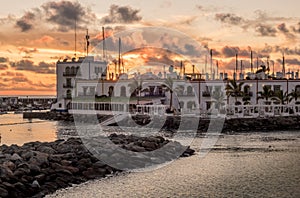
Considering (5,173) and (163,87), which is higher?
(163,87)

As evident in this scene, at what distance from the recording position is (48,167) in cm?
2628

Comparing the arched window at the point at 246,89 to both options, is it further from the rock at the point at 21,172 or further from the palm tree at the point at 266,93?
the rock at the point at 21,172

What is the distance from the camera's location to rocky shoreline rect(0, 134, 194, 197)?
23.0 meters

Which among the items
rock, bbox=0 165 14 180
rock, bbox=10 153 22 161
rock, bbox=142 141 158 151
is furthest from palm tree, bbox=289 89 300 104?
rock, bbox=0 165 14 180

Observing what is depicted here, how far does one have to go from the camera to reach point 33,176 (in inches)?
965

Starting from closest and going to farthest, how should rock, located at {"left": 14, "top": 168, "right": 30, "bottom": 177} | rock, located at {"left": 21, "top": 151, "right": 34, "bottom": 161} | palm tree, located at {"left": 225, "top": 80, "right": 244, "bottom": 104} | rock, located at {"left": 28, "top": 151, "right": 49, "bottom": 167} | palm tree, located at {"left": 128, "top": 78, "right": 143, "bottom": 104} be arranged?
rock, located at {"left": 14, "top": 168, "right": 30, "bottom": 177} < rock, located at {"left": 28, "top": 151, "right": 49, "bottom": 167} < rock, located at {"left": 21, "top": 151, "right": 34, "bottom": 161} < palm tree, located at {"left": 225, "top": 80, "right": 244, "bottom": 104} < palm tree, located at {"left": 128, "top": 78, "right": 143, "bottom": 104}

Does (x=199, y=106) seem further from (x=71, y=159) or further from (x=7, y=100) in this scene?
(x=7, y=100)

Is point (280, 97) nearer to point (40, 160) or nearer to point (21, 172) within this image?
point (40, 160)

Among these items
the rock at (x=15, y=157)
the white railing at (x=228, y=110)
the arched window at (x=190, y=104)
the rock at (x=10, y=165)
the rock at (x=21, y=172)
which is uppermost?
the arched window at (x=190, y=104)

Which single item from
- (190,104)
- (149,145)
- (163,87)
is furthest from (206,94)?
(149,145)

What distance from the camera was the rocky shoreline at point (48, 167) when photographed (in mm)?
22984

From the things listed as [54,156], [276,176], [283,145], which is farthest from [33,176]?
[283,145]

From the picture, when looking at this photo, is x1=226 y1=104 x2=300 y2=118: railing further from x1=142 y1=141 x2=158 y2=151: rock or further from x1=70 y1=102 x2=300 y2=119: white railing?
x1=142 y1=141 x2=158 y2=151: rock

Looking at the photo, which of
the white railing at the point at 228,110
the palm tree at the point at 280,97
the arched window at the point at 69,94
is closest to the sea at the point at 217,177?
the white railing at the point at 228,110
